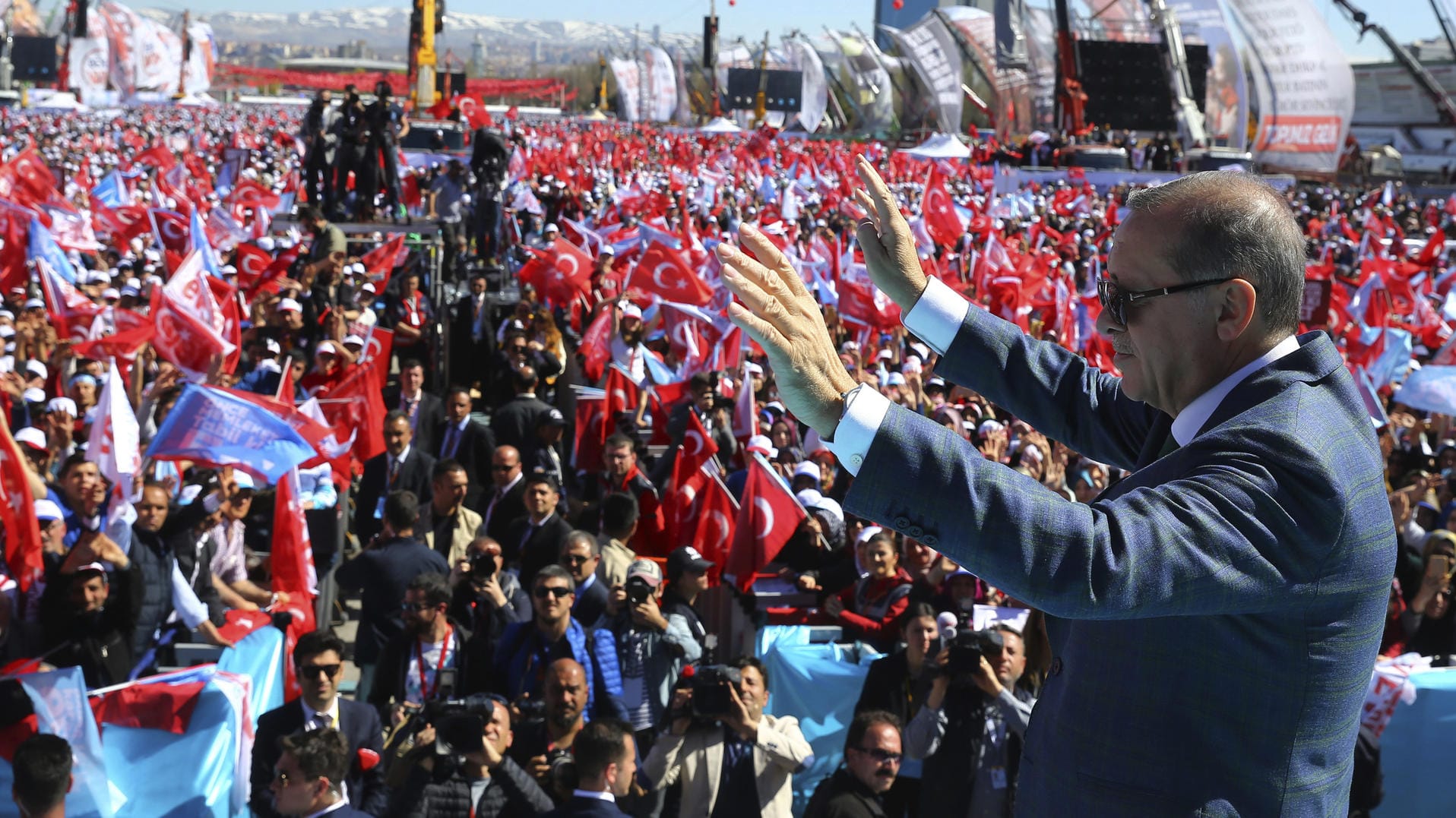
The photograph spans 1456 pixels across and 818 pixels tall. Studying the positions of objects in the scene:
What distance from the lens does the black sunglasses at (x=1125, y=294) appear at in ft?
5.24

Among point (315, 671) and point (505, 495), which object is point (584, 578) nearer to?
point (315, 671)

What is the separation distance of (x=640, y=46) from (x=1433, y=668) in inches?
3113

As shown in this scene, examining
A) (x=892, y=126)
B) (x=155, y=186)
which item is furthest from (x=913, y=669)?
(x=892, y=126)

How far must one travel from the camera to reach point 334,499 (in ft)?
25.8

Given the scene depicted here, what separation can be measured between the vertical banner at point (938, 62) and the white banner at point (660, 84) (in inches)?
814

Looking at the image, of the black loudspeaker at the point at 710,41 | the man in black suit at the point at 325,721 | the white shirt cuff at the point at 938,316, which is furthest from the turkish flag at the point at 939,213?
the black loudspeaker at the point at 710,41

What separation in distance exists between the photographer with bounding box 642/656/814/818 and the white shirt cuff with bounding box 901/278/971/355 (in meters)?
2.45

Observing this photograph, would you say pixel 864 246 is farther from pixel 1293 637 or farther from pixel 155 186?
pixel 155 186

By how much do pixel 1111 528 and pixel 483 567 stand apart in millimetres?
4515

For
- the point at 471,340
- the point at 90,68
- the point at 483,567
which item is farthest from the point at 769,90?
the point at 483,567

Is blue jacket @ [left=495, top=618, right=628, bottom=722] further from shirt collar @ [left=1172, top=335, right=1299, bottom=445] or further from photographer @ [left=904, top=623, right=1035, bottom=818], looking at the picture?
shirt collar @ [left=1172, top=335, right=1299, bottom=445]

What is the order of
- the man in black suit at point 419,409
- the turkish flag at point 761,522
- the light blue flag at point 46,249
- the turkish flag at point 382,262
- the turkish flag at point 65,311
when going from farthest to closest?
the turkish flag at point 382,262, the light blue flag at point 46,249, the turkish flag at point 65,311, the man in black suit at point 419,409, the turkish flag at point 761,522

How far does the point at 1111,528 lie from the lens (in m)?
1.40

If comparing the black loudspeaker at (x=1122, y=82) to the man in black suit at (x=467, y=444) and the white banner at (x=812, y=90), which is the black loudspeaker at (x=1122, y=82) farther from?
the man in black suit at (x=467, y=444)
